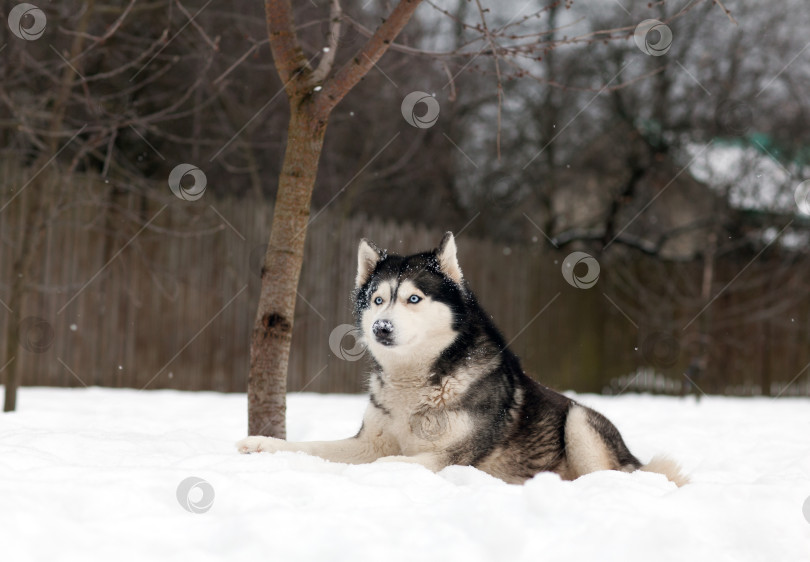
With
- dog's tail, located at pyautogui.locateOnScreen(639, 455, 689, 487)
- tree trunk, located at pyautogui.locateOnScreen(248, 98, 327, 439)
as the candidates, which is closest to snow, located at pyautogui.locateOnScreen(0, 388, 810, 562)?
dog's tail, located at pyautogui.locateOnScreen(639, 455, 689, 487)

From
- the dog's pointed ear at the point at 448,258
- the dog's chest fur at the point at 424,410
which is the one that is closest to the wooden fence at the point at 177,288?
the dog's pointed ear at the point at 448,258

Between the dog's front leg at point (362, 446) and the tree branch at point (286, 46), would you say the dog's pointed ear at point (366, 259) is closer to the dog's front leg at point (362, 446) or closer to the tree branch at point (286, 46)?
the dog's front leg at point (362, 446)

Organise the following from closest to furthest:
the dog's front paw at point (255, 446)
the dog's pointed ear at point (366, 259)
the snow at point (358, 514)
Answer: the snow at point (358, 514), the dog's front paw at point (255, 446), the dog's pointed ear at point (366, 259)

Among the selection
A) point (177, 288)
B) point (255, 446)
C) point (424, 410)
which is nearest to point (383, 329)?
point (424, 410)

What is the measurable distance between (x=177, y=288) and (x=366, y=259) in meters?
5.67

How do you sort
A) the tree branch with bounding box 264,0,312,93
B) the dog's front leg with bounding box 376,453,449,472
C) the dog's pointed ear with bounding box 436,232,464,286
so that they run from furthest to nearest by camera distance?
the tree branch with bounding box 264,0,312,93
the dog's pointed ear with bounding box 436,232,464,286
the dog's front leg with bounding box 376,453,449,472

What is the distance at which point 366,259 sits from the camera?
450 cm

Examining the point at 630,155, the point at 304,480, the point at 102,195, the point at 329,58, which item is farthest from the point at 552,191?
the point at 304,480

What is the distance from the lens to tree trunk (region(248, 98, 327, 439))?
4.78 m

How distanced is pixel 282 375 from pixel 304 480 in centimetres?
188

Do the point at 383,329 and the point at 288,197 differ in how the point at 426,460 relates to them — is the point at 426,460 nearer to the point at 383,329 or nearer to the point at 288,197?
the point at 383,329

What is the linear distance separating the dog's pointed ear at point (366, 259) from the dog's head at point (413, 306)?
4 centimetres

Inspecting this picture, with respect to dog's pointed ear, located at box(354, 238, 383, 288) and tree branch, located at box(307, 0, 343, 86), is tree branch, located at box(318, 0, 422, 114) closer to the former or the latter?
tree branch, located at box(307, 0, 343, 86)

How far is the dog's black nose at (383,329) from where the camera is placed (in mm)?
3850
